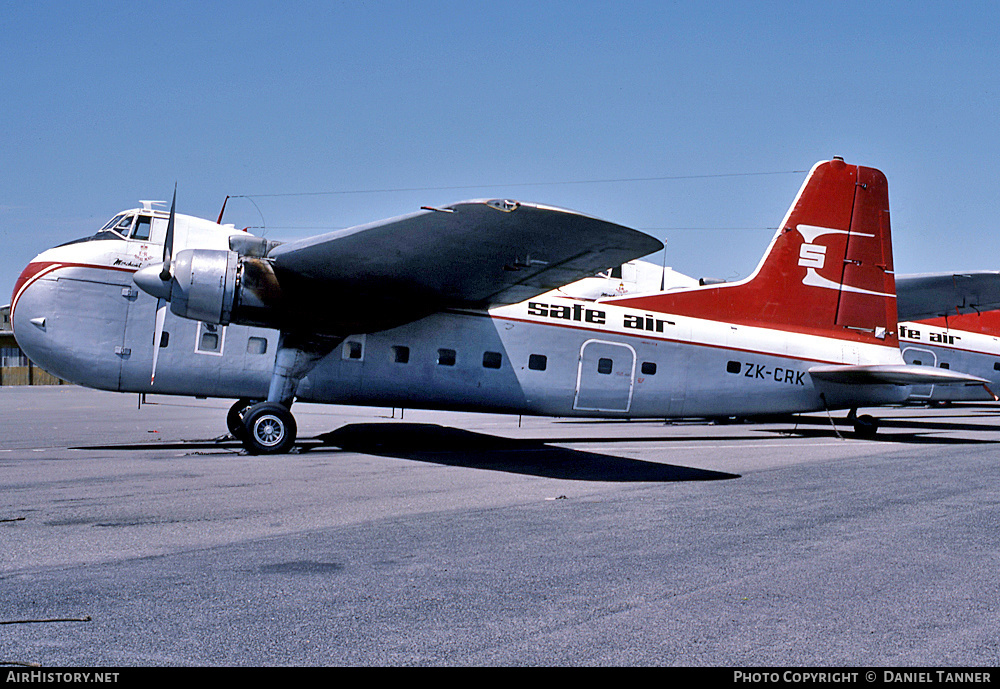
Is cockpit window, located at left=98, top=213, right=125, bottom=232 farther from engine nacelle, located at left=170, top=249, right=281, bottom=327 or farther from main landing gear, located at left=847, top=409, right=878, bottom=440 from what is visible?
main landing gear, located at left=847, top=409, right=878, bottom=440

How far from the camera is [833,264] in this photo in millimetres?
18203

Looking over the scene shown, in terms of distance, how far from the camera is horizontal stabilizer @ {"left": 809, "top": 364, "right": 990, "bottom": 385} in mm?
16047

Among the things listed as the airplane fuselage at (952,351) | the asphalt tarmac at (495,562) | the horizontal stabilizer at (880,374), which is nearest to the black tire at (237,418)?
the asphalt tarmac at (495,562)

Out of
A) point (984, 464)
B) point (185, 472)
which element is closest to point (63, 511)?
point (185, 472)

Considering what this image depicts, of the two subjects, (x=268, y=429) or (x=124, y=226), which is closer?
(x=268, y=429)

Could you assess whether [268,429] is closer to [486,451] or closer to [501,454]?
[486,451]

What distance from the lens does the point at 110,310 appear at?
14.4 metres

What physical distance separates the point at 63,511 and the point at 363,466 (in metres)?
4.87

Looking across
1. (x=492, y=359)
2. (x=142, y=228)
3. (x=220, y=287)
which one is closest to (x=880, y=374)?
(x=492, y=359)

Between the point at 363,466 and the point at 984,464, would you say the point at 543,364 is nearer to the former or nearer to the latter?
the point at 363,466

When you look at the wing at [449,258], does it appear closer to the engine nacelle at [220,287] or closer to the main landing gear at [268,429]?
the engine nacelle at [220,287]

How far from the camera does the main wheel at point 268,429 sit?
13.7m

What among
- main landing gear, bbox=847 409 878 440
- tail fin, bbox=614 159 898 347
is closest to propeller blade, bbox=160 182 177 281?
tail fin, bbox=614 159 898 347

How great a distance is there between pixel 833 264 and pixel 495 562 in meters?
14.5
